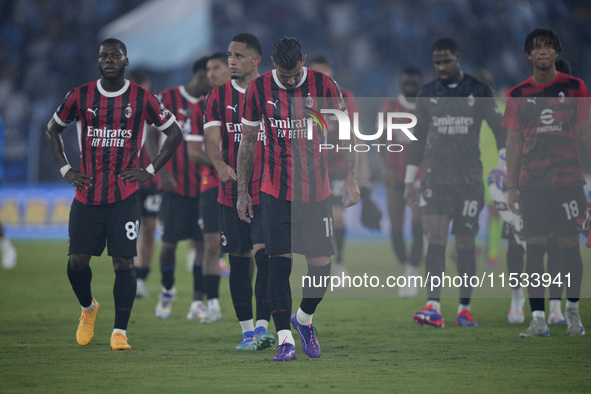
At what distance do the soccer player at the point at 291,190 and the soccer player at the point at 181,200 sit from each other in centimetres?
226

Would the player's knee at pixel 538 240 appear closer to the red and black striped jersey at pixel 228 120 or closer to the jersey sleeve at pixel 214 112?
the red and black striped jersey at pixel 228 120

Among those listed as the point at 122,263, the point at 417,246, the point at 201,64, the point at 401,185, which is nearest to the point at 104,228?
the point at 122,263

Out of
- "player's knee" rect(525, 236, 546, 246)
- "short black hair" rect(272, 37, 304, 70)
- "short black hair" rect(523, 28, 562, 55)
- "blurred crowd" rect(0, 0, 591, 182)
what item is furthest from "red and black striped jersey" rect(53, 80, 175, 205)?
"blurred crowd" rect(0, 0, 591, 182)

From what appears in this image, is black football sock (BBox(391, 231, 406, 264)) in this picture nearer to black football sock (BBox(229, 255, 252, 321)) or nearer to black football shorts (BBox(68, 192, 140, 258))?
black football sock (BBox(229, 255, 252, 321))

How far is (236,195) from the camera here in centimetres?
605

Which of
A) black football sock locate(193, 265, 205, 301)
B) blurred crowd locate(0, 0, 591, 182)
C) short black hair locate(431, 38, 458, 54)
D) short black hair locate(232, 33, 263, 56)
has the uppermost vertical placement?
blurred crowd locate(0, 0, 591, 182)

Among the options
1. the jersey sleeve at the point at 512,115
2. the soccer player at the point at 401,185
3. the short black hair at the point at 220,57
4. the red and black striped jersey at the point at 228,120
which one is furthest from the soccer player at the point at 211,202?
the soccer player at the point at 401,185

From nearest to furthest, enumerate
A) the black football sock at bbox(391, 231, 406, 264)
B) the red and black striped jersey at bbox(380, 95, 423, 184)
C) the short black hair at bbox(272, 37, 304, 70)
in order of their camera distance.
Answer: the short black hair at bbox(272, 37, 304, 70), the red and black striped jersey at bbox(380, 95, 423, 184), the black football sock at bbox(391, 231, 406, 264)

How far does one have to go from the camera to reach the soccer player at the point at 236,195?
5824 mm

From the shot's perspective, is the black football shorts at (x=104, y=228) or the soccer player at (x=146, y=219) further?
the soccer player at (x=146, y=219)

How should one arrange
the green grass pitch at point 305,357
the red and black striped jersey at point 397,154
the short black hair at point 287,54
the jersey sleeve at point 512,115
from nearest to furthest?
the green grass pitch at point 305,357, the short black hair at point 287,54, the jersey sleeve at point 512,115, the red and black striped jersey at point 397,154

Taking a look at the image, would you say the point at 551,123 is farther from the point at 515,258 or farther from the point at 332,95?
the point at 332,95

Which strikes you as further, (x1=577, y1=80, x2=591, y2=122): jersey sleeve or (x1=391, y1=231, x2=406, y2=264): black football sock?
(x1=391, y1=231, x2=406, y2=264): black football sock

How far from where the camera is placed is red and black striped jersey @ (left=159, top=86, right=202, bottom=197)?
7746mm
